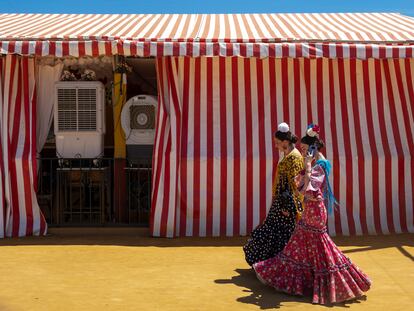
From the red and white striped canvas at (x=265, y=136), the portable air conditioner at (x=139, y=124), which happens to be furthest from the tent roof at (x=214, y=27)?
the portable air conditioner at (x=139, y=124)

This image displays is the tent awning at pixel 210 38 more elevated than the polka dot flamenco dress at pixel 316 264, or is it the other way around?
the tent awning at pixel 210 38

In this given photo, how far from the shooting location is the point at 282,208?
6055 millimetres

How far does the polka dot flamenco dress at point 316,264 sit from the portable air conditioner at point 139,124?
158 inches

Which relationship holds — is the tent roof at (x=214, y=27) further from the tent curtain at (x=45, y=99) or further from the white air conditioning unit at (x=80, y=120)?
the white air conditioning unit at (x=80, y=120)

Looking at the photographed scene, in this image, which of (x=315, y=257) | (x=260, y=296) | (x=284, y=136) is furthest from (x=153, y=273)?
(x=284, y=136)

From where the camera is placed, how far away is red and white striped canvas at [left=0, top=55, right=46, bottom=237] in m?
8.57

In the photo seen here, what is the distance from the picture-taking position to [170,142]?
8.57 meters

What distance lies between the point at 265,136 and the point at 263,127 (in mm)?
137

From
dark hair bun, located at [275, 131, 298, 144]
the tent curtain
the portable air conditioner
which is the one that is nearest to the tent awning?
the tent curtain

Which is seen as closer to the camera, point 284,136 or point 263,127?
point 284,136

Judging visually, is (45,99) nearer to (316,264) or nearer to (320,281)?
(316,264)

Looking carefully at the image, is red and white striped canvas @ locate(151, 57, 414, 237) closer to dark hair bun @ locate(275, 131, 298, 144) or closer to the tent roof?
the tent roof

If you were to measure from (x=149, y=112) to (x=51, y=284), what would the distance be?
386cm

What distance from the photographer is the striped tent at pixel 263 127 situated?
8578 mm
